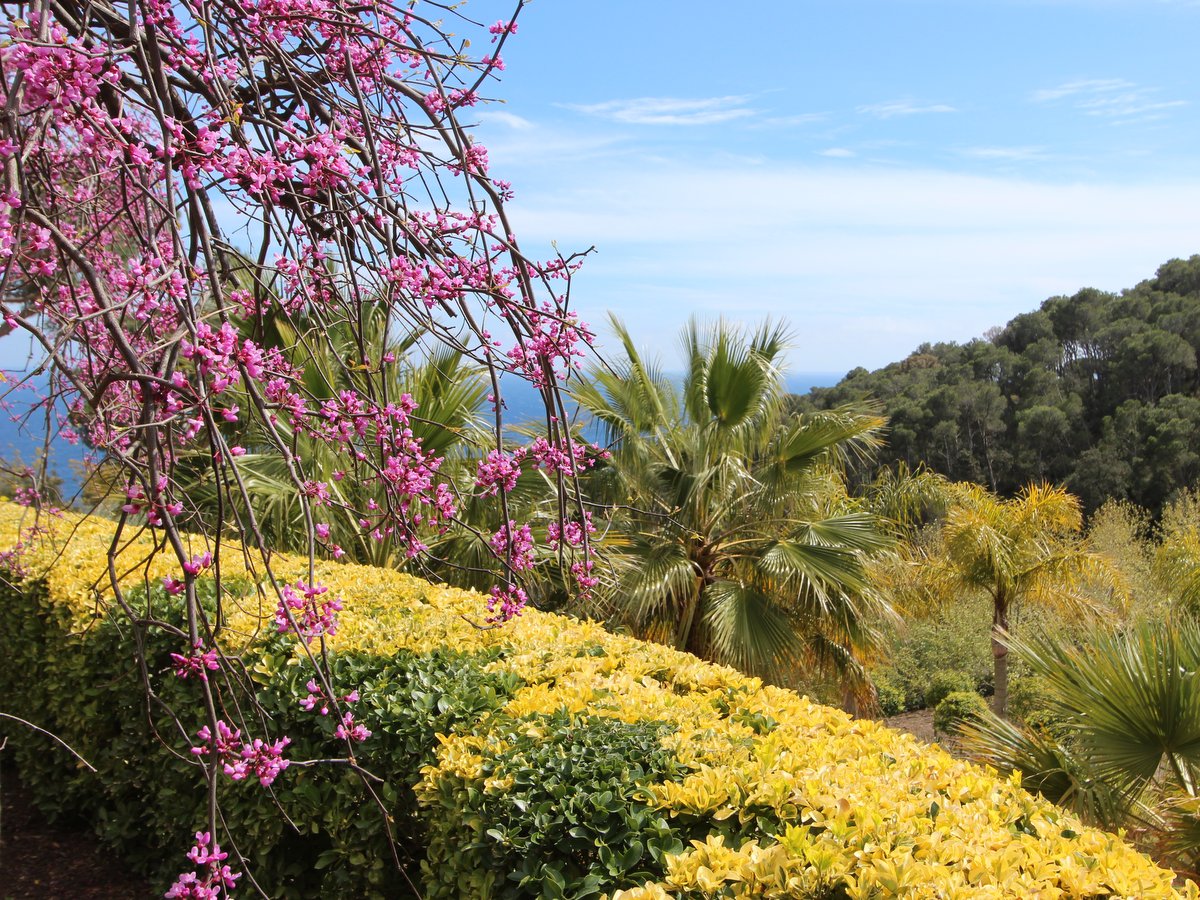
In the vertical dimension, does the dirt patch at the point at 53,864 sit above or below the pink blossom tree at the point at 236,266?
below

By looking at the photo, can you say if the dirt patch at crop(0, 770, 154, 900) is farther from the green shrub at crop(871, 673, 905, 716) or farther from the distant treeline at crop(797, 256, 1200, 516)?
the distant treeline at crop(797, 256, 1200, 516)

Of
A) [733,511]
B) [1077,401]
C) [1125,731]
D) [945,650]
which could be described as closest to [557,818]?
[1125,731]

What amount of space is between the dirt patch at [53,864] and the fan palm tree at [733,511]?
3623 millimetres

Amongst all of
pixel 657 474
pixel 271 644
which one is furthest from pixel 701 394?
pixel 271 644

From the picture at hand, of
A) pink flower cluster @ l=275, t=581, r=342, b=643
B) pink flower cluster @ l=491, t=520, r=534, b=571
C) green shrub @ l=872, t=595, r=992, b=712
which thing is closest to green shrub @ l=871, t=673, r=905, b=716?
green shrub @ l=872, t=595, r=992, b=712

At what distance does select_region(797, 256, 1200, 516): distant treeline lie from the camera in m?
33.1

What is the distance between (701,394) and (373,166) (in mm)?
5642

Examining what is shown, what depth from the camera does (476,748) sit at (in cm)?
215

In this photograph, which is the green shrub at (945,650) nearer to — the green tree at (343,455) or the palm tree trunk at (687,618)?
the palm tree trunk at (687,618)

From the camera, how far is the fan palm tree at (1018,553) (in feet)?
42.1

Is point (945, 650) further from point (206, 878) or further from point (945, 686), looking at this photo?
point (206, 878)

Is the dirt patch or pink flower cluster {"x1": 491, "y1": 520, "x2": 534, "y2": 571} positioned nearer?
pink flower cluster {"x1": 491, "y1": 520, "x2": 534, "y2": 571}

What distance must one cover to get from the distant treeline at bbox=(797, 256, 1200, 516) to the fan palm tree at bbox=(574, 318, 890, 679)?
89.6ft

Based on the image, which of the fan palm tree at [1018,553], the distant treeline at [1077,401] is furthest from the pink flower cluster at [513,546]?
the distant treeline at [1077,401]
